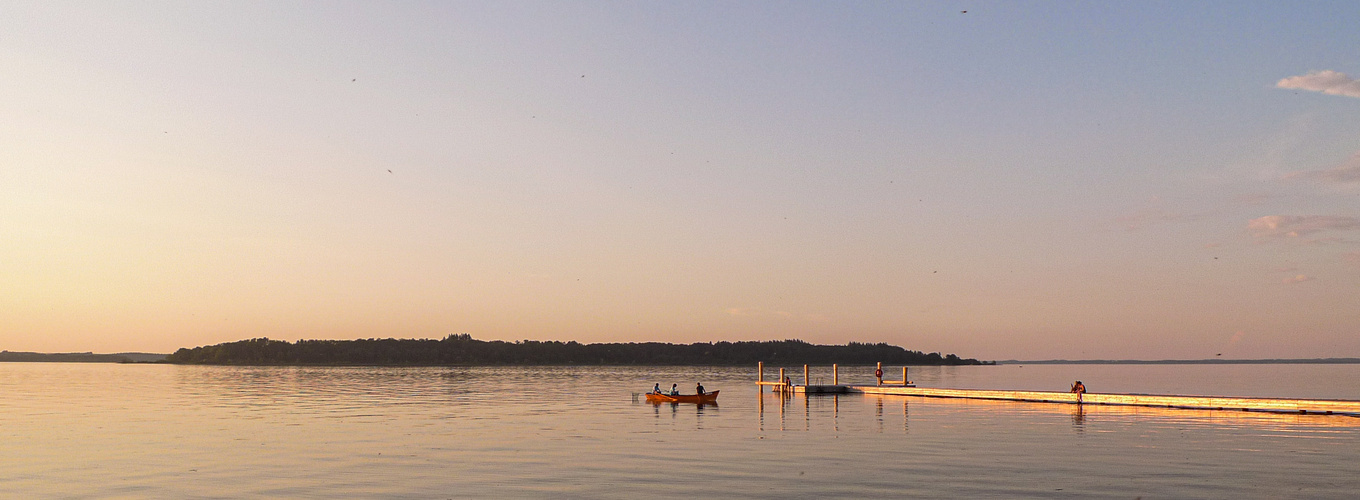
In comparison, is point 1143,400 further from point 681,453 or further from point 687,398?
point 681,453

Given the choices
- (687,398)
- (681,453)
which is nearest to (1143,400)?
(687,398)

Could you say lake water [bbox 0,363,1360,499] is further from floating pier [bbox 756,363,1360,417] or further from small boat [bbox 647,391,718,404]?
small boat [bbox 647,391,718,404]

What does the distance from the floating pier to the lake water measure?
134cm

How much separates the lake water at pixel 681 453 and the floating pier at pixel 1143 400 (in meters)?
1.34

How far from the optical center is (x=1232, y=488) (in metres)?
28.4

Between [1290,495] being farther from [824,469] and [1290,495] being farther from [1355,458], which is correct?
[824,469]

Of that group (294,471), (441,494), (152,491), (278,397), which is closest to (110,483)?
(152,491)

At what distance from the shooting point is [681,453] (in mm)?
38688

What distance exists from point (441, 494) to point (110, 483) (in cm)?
1093

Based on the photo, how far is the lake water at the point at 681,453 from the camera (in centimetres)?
2912

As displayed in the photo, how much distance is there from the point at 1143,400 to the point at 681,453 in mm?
37124

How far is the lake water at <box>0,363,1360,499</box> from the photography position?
29125mm

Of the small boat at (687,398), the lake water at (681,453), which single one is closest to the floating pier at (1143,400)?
the lake water at (681,453)

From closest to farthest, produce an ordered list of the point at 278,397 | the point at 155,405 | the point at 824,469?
1. the point at 824,469
2. the point at 155,405
3. the point at 278,397
